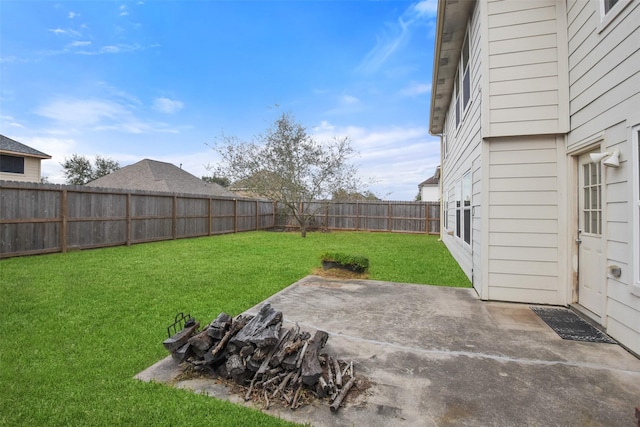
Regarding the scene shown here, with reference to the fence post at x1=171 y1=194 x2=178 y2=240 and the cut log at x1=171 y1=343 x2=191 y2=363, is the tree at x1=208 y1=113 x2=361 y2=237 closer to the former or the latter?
the fence post at x1=171 y1=194 x2=178 y2=240

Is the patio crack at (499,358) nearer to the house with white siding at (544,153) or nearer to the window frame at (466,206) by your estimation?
the house with white siding at (544,153)

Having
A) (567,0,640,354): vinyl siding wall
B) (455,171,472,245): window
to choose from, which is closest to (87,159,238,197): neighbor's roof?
(455,171,472,245): window

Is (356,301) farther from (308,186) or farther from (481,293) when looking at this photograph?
(308,186)

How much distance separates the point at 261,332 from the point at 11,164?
19.7m

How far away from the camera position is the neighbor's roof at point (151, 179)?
730 inches

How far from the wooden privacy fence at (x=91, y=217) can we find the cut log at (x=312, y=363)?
27.6 ft

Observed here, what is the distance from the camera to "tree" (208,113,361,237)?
14.4 metres

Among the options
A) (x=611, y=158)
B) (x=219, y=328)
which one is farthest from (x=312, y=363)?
(x=611, y=158)

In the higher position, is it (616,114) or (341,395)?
(616,114)

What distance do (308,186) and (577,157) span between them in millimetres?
11890

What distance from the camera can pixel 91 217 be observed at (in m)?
8.77

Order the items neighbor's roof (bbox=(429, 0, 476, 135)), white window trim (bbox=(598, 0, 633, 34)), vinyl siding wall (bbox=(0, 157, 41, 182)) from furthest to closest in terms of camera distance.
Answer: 1. vinyl siding wall (bbox=(0, 157, 41, 182))
2. neighbor's roof (bbox=(429, 0, 476, 135))
3. white window trim (bbox=(598, 0, 633, 34))

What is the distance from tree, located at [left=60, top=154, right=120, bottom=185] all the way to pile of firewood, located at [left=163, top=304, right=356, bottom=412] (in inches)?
1321

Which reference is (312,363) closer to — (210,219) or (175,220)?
(175,220)
